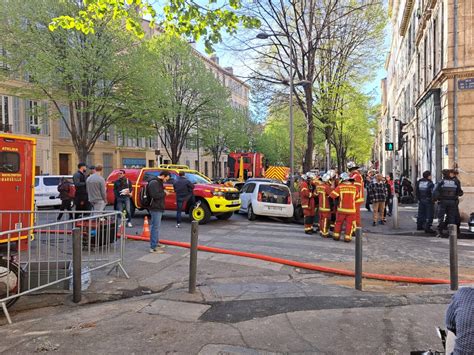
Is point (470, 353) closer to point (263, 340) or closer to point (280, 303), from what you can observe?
point (263, 340)

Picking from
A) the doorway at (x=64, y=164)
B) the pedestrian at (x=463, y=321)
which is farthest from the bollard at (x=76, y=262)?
the doorway at (x=64, y=164)

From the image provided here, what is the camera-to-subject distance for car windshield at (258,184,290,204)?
1409cm

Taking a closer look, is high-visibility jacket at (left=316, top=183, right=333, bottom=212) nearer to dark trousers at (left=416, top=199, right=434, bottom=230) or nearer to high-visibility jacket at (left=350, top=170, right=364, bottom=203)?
high-visibility jacket at (left=350, top=170, right=364, bottom=203)

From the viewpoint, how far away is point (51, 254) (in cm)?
625

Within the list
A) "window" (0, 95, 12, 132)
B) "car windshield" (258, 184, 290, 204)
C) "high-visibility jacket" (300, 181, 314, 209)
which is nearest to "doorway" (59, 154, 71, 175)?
"window" (0, 95, 12, 132)

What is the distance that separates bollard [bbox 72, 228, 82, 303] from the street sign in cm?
1358

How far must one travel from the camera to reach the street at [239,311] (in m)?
4.01

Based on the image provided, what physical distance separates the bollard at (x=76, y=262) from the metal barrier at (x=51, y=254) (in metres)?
0.01

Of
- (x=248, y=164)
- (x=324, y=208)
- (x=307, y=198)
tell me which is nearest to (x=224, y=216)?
(x=307, y=198)

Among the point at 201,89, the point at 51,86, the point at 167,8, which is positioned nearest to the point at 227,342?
the point at 167,8

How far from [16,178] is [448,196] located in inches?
411

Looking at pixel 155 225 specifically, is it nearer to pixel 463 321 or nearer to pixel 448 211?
pixel 463 321

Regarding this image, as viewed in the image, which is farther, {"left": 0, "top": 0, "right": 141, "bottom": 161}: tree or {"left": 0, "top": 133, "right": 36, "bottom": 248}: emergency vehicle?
{"left": 0, "top": 0, "right": 141, "bottom": 161}: tree

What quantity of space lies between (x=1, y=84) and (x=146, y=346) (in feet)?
92.3
